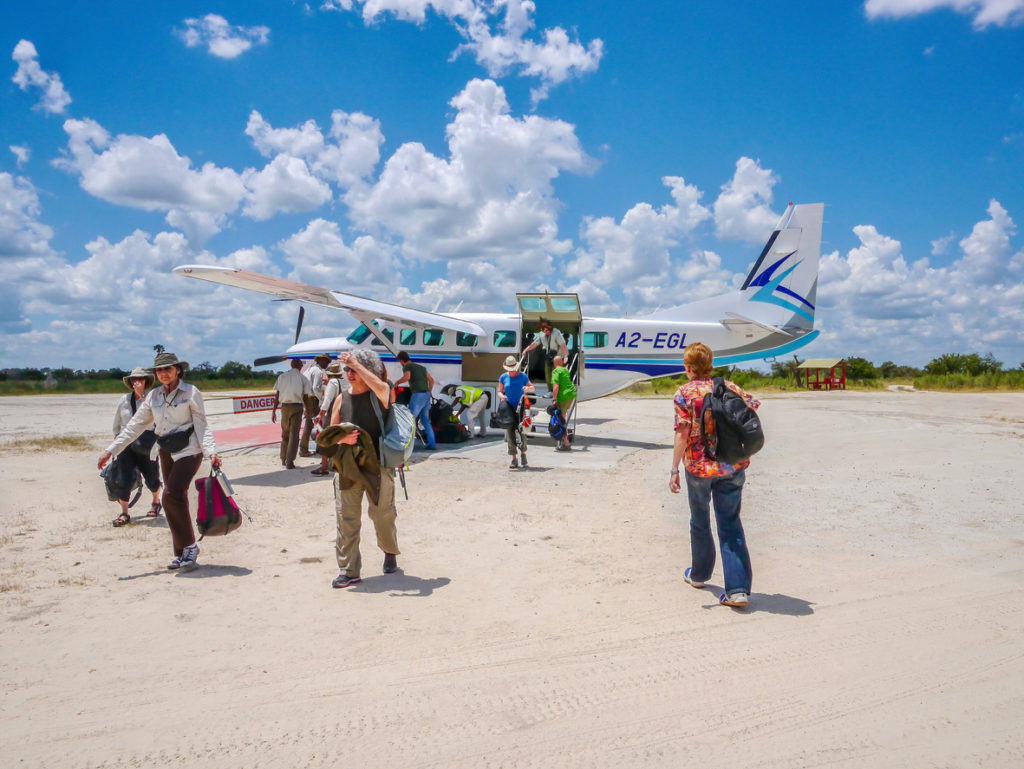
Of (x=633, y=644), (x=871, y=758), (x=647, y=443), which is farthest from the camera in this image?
(x=647, y=443)

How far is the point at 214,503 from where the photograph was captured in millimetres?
5559

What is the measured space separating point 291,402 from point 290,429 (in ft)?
1.45

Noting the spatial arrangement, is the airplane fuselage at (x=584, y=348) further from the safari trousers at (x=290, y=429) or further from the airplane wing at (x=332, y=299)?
the safari trousers at (x=290, y=429)

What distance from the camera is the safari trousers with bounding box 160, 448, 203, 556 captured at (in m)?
5.42

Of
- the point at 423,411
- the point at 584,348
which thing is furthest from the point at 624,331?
the point at 423,411

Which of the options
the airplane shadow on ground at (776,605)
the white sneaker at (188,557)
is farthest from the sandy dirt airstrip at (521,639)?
the white sneaker at (188,557)

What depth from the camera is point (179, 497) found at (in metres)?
5.47

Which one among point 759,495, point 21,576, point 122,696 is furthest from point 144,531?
point 759,495

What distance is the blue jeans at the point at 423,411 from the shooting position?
38.2 ft

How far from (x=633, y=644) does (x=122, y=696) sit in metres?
2.82

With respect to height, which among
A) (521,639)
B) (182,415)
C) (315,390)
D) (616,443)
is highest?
(315,390)

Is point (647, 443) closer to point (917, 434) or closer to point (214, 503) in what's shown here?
point (917, 434)

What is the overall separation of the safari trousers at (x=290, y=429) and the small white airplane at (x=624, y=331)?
4.56 meters

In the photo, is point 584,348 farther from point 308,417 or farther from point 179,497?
point 179,497
